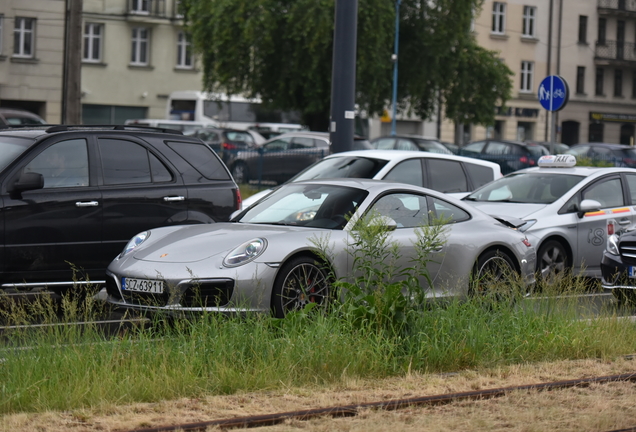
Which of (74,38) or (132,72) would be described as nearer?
(74,38)

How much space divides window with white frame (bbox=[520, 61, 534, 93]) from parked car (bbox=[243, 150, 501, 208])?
47.1 meters

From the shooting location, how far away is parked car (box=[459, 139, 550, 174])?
99.5ft

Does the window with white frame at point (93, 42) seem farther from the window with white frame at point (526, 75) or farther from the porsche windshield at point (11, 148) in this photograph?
the porsche windshield at point (11, 148)

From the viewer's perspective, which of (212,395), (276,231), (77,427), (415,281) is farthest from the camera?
(276,231)

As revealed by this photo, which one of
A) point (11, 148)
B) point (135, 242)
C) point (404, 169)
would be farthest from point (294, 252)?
point (404, 169)

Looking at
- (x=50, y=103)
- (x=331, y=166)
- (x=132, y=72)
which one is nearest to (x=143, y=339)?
(x=331, y=166)

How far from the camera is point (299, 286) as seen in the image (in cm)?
862

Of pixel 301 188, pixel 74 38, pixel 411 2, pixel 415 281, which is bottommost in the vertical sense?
pixel 415 281

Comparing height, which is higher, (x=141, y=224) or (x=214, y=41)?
(x=214, y=41)

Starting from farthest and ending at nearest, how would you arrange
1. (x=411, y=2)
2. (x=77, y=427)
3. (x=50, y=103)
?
(x=50, y=103) → (x=411, y=2) → (x=77, y=427)

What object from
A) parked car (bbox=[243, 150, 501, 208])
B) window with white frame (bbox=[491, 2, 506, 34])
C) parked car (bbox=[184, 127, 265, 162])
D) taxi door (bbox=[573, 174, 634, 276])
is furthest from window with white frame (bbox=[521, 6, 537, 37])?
taxi door (bbox=[573, 174, 634, 276])

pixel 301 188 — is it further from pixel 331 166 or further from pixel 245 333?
pixel 331 166

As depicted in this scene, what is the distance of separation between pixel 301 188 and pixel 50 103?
40.3 metres

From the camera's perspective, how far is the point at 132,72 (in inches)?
2121
